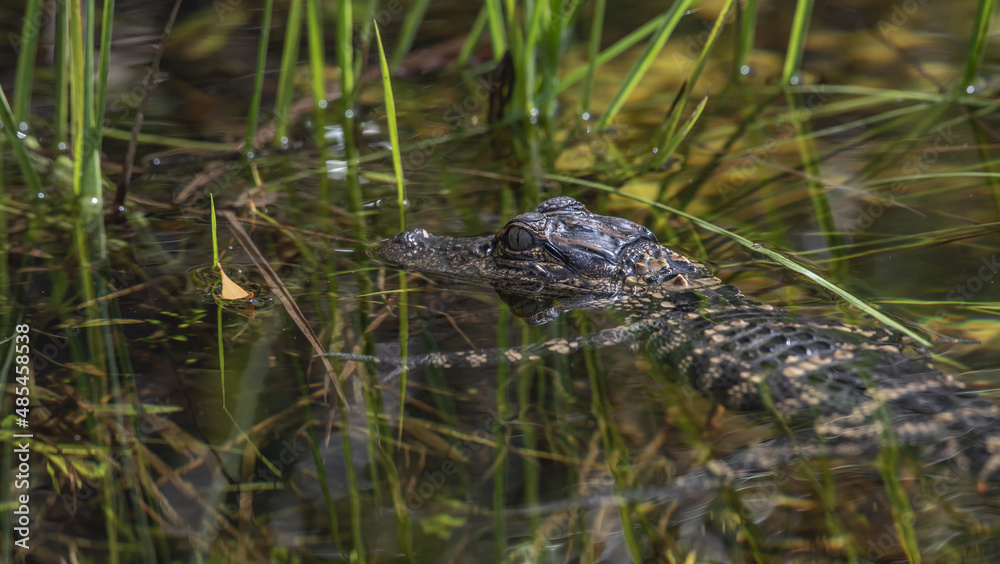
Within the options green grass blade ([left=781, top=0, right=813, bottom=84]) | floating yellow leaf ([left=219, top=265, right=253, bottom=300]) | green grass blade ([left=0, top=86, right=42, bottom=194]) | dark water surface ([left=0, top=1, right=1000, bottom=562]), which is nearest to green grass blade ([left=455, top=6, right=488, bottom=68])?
dark water surface ([left=0, top=1, right=1000, bottom=562])

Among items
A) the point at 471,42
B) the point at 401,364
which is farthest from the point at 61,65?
the point at 471,42

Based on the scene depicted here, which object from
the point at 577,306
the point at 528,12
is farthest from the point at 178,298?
the point at 528,12

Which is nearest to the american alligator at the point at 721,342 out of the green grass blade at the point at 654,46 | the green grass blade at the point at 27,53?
the green grass blade at the point at 654,46

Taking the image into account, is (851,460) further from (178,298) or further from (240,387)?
(178,298)

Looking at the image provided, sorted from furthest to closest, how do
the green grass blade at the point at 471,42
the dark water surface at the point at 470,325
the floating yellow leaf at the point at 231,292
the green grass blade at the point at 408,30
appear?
1. the green grass blade at the point at 471,42
2. the green grass blade at the point at 408,30
3. the floating yellow leaf at the point at 231,292
4. the dark water surface at the point at 470,325

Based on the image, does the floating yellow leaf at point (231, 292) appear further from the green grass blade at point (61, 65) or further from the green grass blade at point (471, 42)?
the green grass blade at point (471, 42)

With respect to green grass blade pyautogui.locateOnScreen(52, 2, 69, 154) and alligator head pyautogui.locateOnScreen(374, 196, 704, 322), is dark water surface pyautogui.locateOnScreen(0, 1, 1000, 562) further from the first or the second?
green grass blade pyautogui.locateOnScreen(52, 2, 69, 154)

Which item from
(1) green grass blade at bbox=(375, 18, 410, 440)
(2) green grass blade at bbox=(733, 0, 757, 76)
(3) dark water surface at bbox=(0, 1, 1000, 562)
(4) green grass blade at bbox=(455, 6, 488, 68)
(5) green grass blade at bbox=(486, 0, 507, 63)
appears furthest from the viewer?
(4) green grass blade at bbox=(455, 6, 488, 68)
